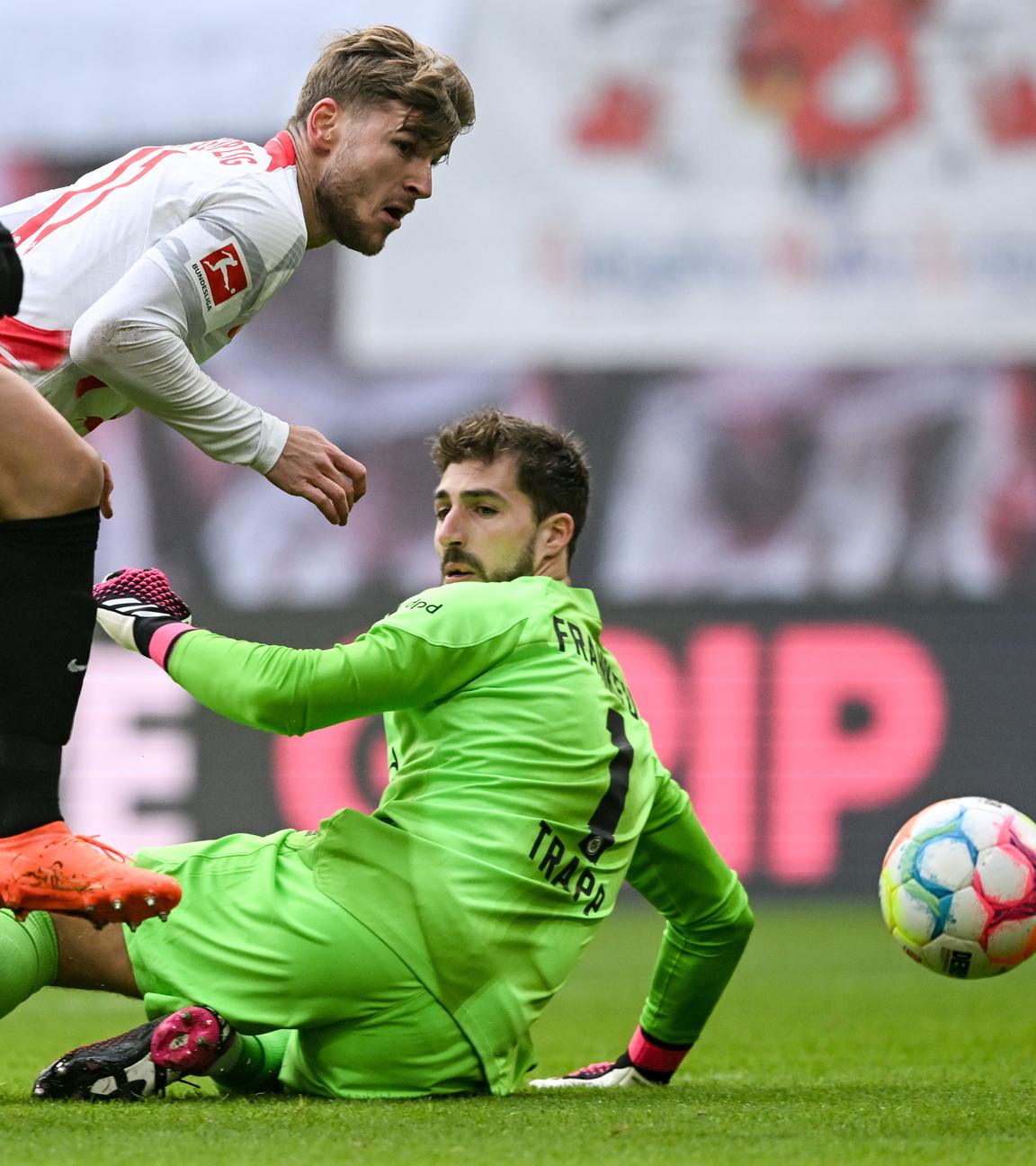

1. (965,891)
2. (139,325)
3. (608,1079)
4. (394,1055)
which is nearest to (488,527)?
(139,325)

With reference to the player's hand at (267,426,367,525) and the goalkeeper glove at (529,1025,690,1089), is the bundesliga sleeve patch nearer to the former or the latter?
the player's hand at (267,426,367,525)

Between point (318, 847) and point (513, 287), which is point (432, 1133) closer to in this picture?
point (318, 847)

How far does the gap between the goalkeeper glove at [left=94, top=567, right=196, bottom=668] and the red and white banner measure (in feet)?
26.2

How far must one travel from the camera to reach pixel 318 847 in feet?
12.4

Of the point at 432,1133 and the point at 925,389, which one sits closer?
the point at 432,1133

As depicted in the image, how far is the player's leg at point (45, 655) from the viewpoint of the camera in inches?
125

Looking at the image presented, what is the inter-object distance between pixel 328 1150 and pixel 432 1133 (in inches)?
9.6

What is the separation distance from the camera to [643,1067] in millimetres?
4328

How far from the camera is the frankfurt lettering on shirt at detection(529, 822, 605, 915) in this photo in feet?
12.4

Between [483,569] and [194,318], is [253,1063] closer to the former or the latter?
[483,569]

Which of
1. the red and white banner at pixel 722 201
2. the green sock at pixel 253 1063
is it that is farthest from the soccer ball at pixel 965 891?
the red and white banner at pixel 722 201

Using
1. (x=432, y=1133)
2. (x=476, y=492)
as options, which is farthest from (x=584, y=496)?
(x=432, y=1133)

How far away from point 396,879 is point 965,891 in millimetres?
1527

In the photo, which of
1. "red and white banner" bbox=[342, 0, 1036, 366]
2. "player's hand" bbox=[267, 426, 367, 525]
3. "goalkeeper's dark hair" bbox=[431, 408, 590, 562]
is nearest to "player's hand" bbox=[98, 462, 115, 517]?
"player's hand" bbox=[267, 426, 367, 525]
